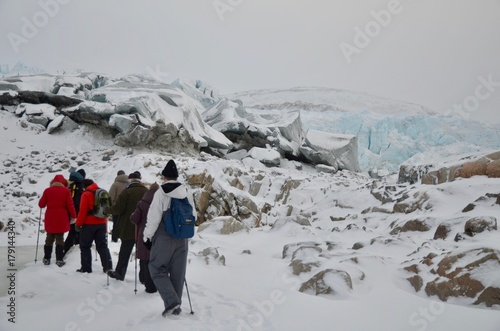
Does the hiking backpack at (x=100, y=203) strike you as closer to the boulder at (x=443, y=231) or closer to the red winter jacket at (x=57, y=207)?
the red winter jacket at (x=57, y=207)

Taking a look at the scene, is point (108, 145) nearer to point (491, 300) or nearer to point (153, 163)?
point (153, 163)

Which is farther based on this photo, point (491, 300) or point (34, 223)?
point (34, 223)

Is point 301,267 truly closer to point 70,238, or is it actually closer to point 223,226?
point 70,238

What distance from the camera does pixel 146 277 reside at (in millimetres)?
4770

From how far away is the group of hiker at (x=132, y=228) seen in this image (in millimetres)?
4027

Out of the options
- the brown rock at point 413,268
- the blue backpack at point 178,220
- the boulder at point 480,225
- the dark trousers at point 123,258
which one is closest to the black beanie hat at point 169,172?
the blue backpack at point 178,220

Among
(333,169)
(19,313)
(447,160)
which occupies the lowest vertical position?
(333,169)

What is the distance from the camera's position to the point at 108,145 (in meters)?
22.4

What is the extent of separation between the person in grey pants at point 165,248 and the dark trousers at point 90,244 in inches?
74.7

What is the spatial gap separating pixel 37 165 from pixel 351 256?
1771 cm

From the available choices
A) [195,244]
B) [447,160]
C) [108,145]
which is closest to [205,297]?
[195,244]

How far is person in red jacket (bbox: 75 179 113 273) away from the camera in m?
5.50

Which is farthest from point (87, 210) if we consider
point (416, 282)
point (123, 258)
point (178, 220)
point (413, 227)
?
point (413, 227)

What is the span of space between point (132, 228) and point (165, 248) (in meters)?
1.45
